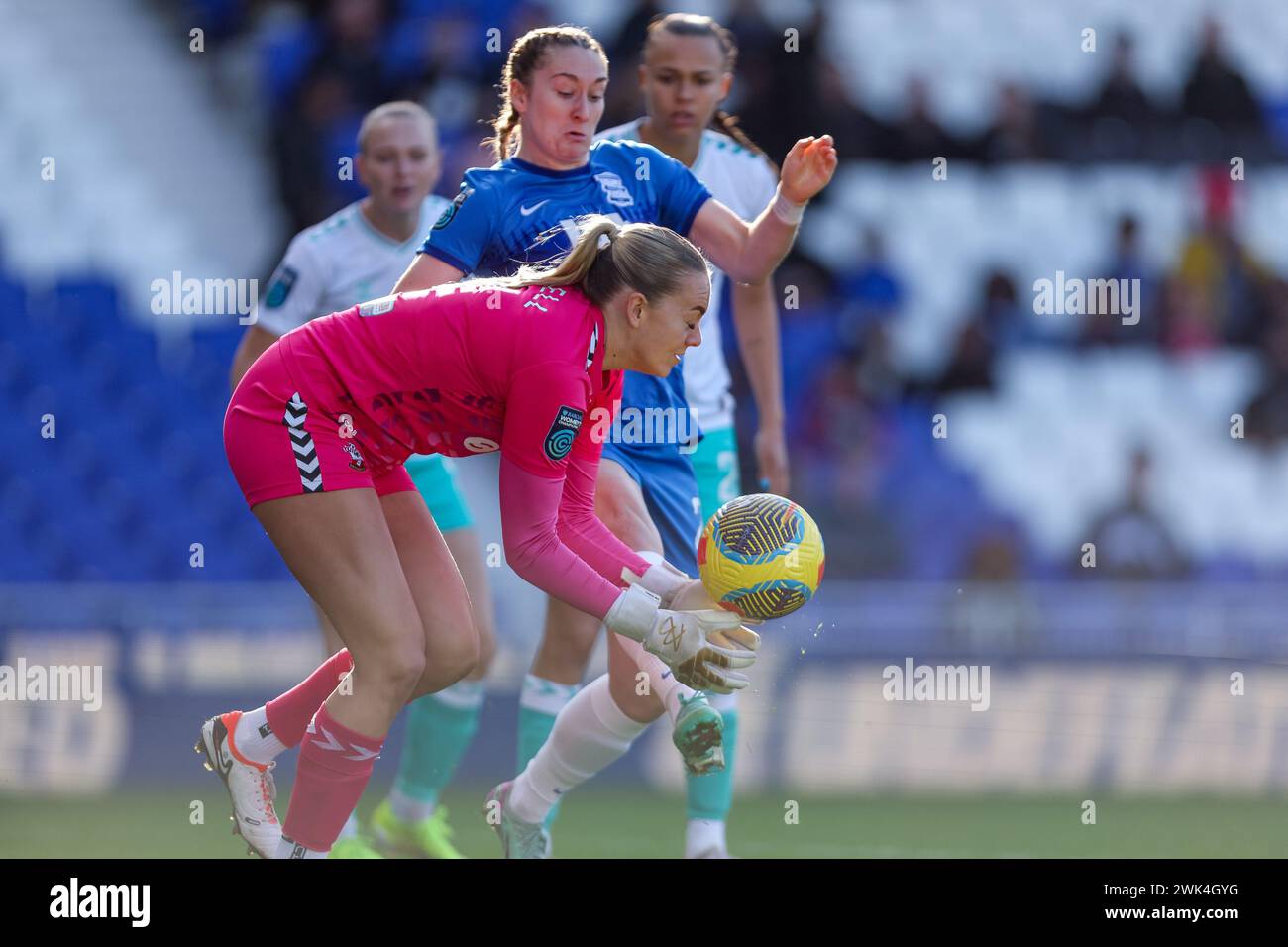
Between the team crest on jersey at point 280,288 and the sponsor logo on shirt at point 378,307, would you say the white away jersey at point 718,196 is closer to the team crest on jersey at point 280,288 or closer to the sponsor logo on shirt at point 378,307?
the team crest on jersey at point 280,288

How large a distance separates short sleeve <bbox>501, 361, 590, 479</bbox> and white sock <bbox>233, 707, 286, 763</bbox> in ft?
4.08

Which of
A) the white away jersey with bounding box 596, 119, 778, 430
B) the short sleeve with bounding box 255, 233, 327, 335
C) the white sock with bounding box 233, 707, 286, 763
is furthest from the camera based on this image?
the short sleeve with bounding box 255, 233, 327, 335

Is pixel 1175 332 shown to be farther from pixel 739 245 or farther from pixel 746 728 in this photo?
pixel 739 245

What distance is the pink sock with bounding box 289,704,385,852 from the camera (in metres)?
4.39

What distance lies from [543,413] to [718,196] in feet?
6.97

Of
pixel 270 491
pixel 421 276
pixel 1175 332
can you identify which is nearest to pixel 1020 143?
pixel 1175 332

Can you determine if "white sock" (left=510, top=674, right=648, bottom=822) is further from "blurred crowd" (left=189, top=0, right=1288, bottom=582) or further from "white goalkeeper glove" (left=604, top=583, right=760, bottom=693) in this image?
"blurred crowd" (left=189, top=0, right=1288, bottom=582)

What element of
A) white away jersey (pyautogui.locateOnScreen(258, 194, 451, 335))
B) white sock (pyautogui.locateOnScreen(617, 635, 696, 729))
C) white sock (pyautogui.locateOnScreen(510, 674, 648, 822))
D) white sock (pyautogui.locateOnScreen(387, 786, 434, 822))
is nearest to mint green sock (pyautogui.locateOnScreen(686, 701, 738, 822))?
white sock (pyautogui.locateOnScreen(510, 674, 648, 822))

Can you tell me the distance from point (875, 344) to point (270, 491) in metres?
8.00

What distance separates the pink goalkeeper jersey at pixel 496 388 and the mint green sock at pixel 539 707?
3.94ft

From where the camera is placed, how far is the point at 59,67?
44.3ft

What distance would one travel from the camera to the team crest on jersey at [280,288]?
643cm

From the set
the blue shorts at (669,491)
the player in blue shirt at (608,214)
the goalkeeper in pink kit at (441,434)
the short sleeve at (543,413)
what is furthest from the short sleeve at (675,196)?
the short sleeve at (543,413)

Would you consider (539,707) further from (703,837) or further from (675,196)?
(675,196)
